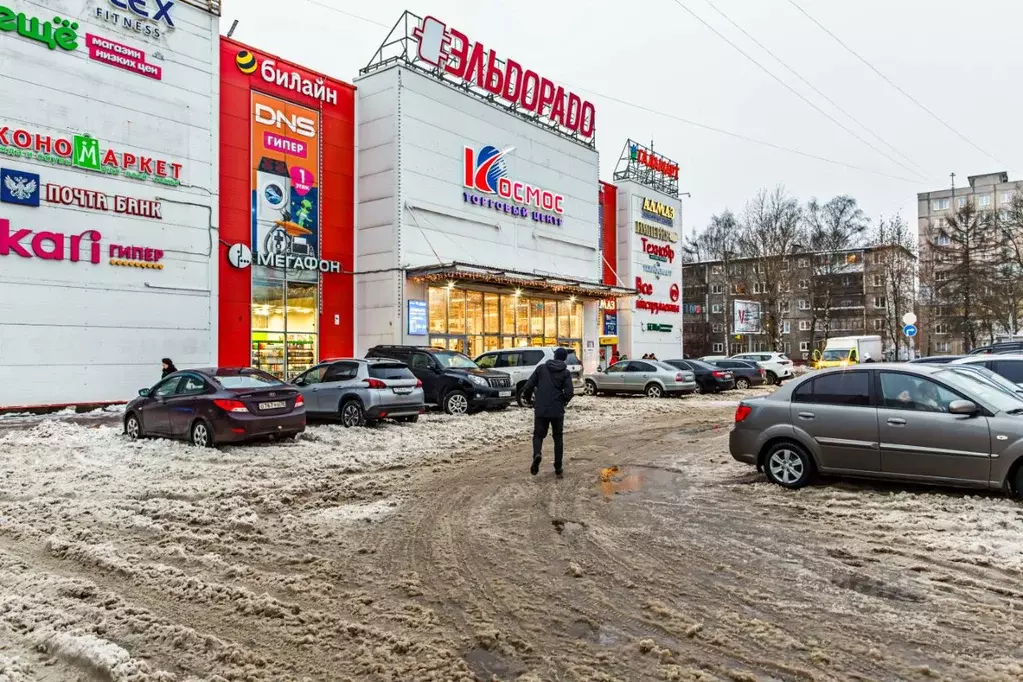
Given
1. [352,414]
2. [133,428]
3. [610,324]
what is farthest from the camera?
[610,324]

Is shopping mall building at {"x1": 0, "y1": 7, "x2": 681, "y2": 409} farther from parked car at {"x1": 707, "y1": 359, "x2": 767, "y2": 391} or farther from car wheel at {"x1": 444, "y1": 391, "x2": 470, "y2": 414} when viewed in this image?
car wheel at {"x1": 444, "y1": 391, "x2": 470, "y2": 414}

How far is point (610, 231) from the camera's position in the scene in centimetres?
3816

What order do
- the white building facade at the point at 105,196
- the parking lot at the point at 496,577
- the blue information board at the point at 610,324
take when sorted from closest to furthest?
1. the parking lot at the point at 496,577
2. the white building facade at the point at 105,196
3. the blue information board at the point at 610,324

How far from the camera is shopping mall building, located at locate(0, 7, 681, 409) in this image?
17.2m

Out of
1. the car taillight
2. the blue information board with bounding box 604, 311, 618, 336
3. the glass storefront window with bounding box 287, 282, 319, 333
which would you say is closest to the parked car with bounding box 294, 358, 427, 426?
the car taillight

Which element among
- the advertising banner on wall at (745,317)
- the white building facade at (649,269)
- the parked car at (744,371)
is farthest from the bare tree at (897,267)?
the parked car at (744,371)

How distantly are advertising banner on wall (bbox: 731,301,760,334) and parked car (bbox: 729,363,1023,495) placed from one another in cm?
3738

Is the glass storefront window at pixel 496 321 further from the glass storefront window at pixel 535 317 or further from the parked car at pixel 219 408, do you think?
the parked car at pixel 219 408

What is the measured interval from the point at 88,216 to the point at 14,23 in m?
4.81

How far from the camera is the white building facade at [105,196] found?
16.7 meters

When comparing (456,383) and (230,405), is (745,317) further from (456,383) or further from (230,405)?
(230,405)

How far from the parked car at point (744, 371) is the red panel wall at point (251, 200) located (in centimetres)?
1560

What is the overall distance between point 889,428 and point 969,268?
43.1 metres

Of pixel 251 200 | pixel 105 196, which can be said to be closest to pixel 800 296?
pixel 251 200
